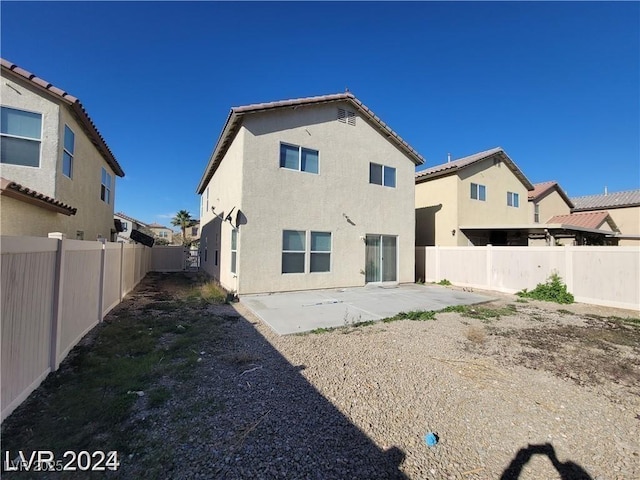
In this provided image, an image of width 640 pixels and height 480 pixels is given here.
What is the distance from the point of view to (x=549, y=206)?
78.6 feet

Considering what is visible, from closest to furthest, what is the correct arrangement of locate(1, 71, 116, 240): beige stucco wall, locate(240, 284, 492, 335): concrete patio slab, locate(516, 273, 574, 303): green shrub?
locate(240, 284, 492, 335): concrete patio slab → locate(1, 71, 116, 240): beige stucco wall → locate(516, 273, 574, 303): green shrub

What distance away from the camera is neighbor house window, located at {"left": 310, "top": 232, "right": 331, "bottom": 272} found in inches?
470

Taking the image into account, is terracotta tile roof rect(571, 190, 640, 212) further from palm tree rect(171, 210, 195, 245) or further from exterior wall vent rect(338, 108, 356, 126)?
palm tree rect(171, 210, 195, 245)

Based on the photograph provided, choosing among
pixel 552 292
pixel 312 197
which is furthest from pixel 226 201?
pixel 552 292

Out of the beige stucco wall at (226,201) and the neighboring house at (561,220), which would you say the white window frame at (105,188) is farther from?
the neighboring house at (561,220)

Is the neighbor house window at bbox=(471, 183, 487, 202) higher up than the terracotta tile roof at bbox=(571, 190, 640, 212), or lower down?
lower down

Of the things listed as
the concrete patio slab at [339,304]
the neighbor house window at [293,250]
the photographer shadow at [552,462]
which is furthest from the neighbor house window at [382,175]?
the photographer shadow at [552,462]

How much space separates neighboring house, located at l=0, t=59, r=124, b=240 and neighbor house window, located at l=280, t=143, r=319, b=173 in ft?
23.0

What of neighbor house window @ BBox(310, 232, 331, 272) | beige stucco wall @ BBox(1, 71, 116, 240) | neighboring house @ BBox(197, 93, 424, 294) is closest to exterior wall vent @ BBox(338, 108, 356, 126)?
neighboring house @ BBox(197, 93, 424, 294)

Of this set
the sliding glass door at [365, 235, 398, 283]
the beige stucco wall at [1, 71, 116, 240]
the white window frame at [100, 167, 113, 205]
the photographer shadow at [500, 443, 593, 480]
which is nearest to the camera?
the photographer shadow at [500, 443, 593, 480]

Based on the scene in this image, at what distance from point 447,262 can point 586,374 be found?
36.0 feet

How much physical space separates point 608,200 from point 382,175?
3063cm

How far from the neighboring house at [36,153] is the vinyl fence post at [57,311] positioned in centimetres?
423

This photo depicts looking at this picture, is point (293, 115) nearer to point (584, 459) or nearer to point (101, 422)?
point (101, 422)
